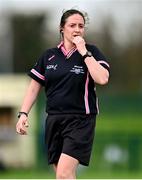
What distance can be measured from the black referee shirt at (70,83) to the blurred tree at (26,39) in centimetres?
4468

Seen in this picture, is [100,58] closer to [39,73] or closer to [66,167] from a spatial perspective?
[39,73]

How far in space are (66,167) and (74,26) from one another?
1.39 metres

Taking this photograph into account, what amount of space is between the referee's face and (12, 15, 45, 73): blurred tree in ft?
147

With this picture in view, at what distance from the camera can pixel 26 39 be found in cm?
5747

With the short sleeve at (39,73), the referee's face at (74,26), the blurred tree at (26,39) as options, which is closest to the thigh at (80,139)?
the short sleeve at (39,73)

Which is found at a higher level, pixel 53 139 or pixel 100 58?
pixel 100 58

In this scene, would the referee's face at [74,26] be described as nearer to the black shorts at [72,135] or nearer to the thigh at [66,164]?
the black shorts at [72,135]

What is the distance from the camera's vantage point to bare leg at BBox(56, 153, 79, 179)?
905 centimetres

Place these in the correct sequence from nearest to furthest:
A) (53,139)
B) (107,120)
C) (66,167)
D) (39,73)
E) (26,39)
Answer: (66,167), (53,139), (39,73), (107,120), (26,39)

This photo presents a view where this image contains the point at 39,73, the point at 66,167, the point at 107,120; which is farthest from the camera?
the point at 107,120

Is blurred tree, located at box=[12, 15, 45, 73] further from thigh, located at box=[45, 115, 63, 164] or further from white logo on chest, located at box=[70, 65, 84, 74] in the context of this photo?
white logo on chest, located at box=[70, 65, 84, 74]

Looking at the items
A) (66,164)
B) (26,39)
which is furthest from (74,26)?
(26,39)

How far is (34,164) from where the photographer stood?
2948 cm

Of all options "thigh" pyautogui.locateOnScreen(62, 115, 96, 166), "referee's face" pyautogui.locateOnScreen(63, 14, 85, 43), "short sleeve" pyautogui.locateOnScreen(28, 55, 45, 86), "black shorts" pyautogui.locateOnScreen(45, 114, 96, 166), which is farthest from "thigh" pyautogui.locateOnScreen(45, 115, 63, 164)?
"referee's face" pyautogui.locateOnScreen(63, 14, 85, 43)
